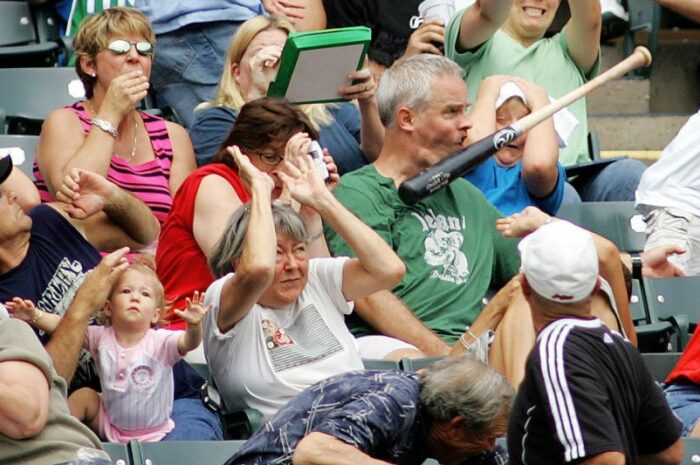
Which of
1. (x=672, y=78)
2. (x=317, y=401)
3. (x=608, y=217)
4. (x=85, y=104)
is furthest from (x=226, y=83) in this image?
(x=672, y=78)

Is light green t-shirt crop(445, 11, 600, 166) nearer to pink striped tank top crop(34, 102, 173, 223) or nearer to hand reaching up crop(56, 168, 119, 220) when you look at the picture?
pink striped tank top crop(34, 102, 173, 223)

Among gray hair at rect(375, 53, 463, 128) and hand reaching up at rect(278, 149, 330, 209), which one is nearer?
hand reaching up at rect(278, 149, 330, 209)

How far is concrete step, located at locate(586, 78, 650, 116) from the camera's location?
8664mm

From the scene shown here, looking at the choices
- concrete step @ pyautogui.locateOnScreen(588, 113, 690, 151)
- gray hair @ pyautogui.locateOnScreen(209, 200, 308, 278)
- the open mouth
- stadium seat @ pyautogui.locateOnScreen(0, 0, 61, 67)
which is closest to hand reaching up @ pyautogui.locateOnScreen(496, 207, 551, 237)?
gray hair @ pyautogui.locateOnScreen(209, 200, 308, 278)

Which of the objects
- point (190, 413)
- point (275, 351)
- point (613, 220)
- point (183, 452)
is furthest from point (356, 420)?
point (613, 220)

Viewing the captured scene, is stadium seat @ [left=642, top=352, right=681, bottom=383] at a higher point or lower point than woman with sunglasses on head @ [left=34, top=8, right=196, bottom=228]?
lower

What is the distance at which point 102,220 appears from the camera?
18.2 feet

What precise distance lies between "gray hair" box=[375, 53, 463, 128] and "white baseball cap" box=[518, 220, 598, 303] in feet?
6.33

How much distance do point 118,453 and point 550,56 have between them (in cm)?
318

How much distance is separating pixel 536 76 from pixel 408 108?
1.15 metres

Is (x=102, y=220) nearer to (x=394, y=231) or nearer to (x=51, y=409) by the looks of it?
(x=394, y=231)

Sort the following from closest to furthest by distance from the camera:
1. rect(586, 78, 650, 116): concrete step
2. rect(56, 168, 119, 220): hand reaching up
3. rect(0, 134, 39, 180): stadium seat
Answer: rect(56, 168, 119, 220): hand reaching up
rect(0, 134, 39, 180): stadium seat
rect(586, 78, 650, 116): concrete step

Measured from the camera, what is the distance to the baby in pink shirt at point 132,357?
4957mm

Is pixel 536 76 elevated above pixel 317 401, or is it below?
below
